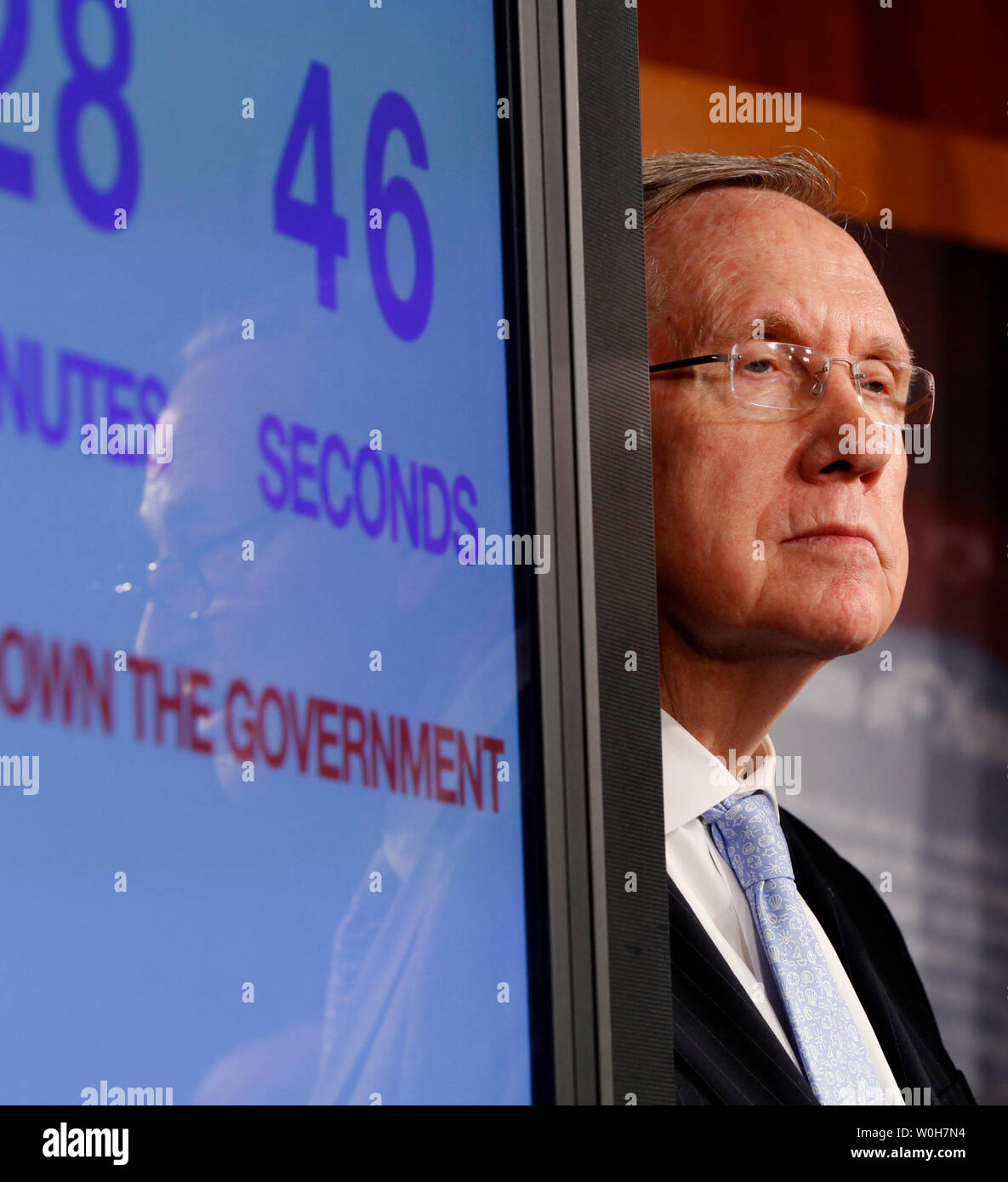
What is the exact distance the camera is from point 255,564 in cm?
78

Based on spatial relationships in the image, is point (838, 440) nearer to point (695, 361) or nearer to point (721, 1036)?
point (695, 361)

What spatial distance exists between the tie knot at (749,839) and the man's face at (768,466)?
161 mm

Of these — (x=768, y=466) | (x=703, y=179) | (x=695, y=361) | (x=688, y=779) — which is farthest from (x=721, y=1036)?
(x=703, y=179)

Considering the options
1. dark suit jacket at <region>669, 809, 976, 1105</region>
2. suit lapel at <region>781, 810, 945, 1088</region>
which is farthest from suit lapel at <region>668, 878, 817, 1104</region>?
suit lapel at <region>781, 810, 945, 1088</region>

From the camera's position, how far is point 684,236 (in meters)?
1.35

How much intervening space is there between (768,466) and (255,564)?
0.64 metres

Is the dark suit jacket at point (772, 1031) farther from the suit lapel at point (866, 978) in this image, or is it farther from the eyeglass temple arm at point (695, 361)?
the eyeglass temple arm at point (695, 361)

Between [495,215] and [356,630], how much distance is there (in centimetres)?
33

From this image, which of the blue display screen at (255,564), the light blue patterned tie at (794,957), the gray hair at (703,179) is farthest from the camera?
the gray hair at (703,179)

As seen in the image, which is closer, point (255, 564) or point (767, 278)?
point (255, 564)

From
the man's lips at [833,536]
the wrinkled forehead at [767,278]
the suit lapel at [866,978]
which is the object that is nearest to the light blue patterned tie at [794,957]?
the suit lapel at [866,978]

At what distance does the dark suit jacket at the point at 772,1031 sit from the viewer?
1021mm

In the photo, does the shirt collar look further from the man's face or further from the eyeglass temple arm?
the eyeglass temple arm
